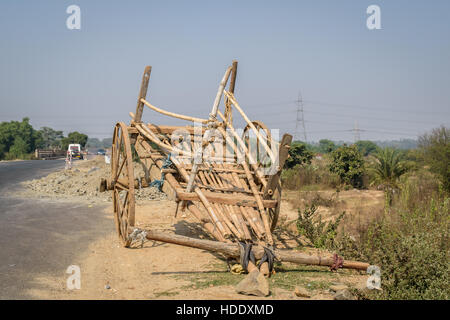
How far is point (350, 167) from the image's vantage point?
1234 centimetres

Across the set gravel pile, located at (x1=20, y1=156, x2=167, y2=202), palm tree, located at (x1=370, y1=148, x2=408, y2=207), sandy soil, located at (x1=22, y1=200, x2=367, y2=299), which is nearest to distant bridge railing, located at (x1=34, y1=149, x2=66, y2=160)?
gravel pile, located at (x1=20, y1=156, x2=167, y2=202)

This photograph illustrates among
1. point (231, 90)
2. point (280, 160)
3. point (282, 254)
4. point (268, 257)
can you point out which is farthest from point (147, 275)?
point (231, 90)

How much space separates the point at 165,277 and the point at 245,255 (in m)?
0.99

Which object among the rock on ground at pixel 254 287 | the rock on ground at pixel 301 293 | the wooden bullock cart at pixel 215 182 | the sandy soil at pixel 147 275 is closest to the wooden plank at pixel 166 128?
the wooden bullock cart at pixel 215 182

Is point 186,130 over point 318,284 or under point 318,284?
over

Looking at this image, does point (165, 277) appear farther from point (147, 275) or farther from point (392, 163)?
point (392, 163)

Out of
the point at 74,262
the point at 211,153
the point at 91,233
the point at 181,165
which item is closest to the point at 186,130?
the point at 211,153

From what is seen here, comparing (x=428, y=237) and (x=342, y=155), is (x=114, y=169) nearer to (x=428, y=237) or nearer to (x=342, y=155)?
(x=428, y=237)

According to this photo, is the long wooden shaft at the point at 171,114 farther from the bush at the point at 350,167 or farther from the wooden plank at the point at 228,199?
the bush at the point at 350,167

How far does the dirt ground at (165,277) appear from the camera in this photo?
12.0 feet

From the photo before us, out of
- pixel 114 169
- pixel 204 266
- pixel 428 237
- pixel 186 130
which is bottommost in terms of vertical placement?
pixel 204 266

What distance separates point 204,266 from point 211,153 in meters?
2.38

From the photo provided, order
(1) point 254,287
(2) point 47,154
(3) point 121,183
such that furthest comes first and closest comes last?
(2) point 47,154, (3) point 121,183, (1) point 254,287

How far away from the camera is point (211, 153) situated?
6.59 metres
